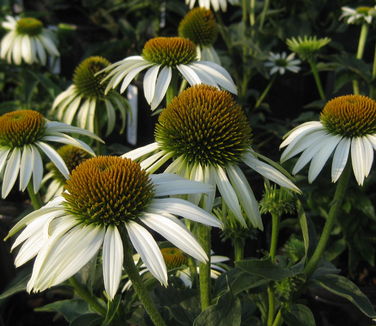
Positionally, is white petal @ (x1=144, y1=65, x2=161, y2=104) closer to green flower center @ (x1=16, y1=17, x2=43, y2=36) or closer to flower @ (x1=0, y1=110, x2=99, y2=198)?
flower @ (x1=0, y1=110, x2=99, y2=198)

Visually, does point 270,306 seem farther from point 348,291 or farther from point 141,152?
point 141,152

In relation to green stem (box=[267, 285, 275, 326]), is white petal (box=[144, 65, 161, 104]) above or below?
above

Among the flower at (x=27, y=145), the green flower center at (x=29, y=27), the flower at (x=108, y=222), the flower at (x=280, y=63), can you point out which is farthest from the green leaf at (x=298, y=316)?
the green flower center at (x=29, y=27)

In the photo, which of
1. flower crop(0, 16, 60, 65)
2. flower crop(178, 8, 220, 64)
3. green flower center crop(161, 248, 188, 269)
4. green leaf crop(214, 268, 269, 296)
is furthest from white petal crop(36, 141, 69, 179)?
flower crop(0, 16, 60, 65)

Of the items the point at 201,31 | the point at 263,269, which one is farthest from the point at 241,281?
the point at 201,31

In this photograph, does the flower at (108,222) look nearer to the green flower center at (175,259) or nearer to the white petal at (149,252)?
the white petal at (149,252)
